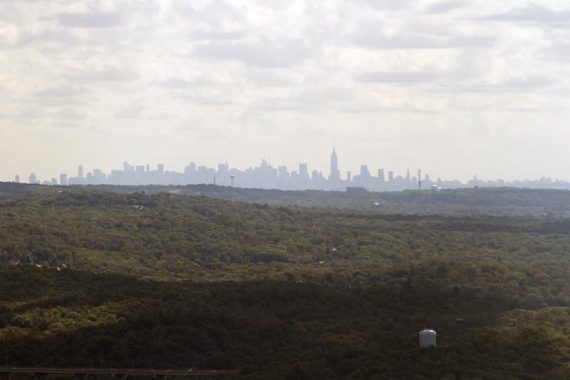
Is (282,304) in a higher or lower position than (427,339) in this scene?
lower

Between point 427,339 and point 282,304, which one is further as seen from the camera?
point 282,304

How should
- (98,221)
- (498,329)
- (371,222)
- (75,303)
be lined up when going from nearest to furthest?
(498,329) < (75,303) < (98,221) < (371,222)

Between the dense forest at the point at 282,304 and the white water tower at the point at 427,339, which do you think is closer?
the dense forest at the point at 282,304

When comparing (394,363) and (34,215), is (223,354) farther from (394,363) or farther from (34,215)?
(34,215)

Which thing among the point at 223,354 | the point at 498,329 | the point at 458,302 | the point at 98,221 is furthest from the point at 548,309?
the point at 98,221

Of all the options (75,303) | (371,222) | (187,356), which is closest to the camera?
(187,356)

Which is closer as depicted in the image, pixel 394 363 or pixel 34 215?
pixel 394 363

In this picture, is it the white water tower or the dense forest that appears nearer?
the dense forest
